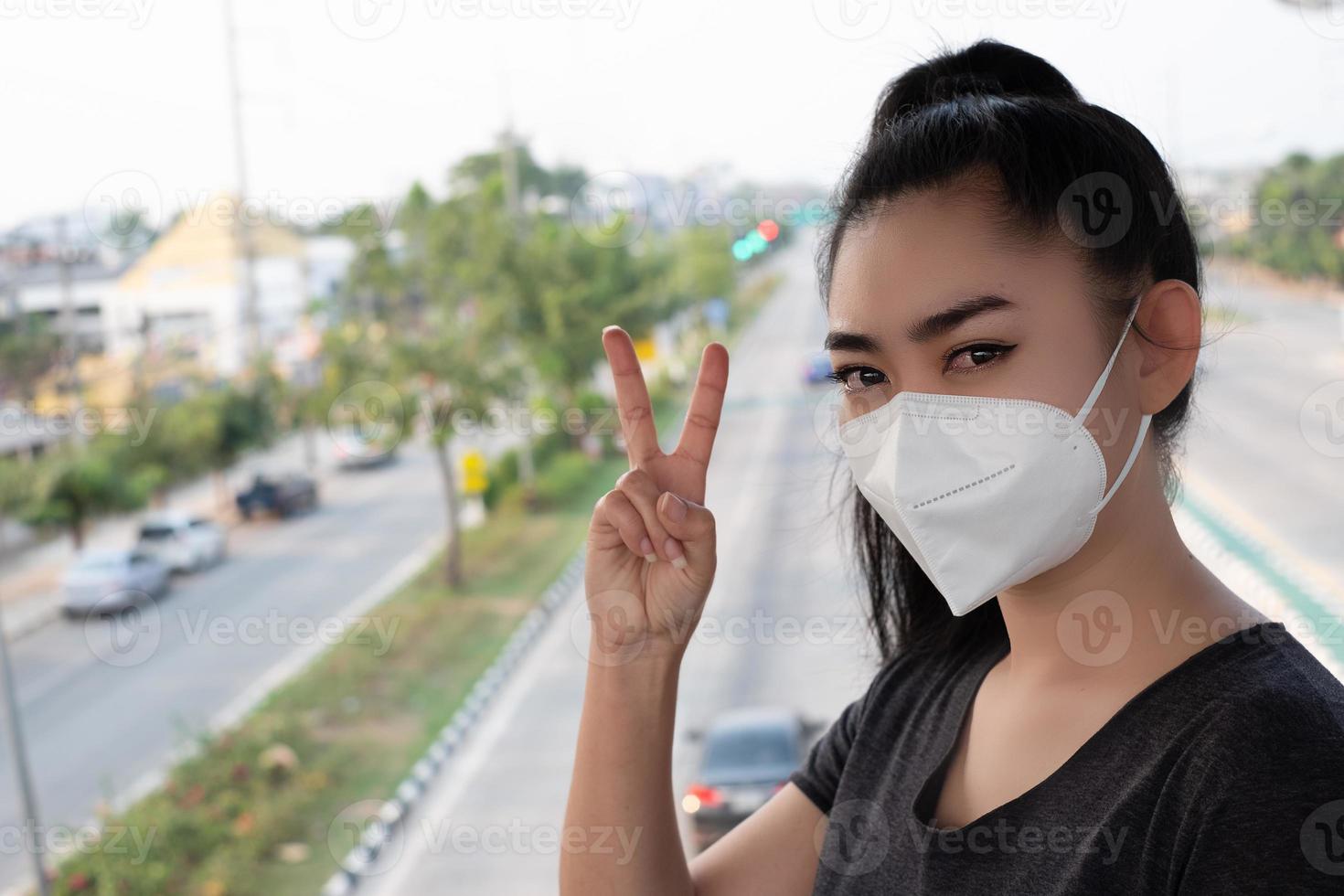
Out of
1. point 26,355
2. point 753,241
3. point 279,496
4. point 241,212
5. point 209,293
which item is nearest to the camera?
point 753,241

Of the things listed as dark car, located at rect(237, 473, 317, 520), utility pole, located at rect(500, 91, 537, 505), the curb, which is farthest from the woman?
dark car, located at rect(237, 473, 317, 520)

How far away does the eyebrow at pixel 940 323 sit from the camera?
571 mm

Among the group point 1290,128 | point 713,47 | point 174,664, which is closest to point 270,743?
point 174,664

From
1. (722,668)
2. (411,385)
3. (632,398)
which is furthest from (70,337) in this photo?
(632,398)

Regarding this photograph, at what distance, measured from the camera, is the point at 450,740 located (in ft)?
11.8

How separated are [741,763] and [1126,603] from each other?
2.29m

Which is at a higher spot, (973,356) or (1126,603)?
(973,356)

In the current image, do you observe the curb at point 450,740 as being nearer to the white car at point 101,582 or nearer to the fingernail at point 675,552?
the white car at point 101,582

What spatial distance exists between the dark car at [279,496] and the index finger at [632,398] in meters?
4.22

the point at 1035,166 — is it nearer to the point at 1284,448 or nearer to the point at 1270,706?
the point at 1270,706

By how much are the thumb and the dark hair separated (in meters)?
0.18

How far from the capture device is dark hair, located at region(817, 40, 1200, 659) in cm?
59

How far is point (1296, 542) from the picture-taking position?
3000 mm

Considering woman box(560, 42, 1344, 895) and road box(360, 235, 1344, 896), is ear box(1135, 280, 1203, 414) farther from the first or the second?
road box(360, 235, 1344, 896)
